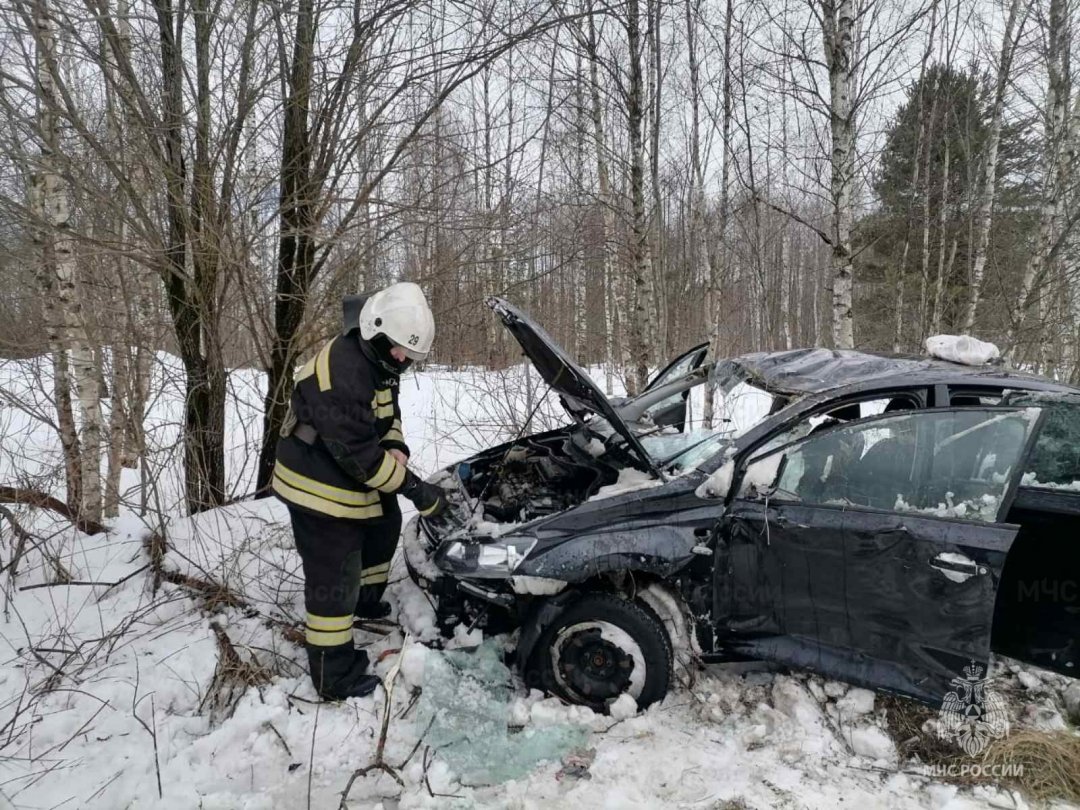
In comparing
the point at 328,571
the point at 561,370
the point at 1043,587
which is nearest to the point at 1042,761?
the point at 1043,587

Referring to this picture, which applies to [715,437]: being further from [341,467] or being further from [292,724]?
[292,724]

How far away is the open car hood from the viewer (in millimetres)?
2871

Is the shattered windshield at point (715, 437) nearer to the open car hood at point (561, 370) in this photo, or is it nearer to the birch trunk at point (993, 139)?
the open car hood at point (561, 370)

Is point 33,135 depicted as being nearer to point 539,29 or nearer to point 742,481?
point 539,29

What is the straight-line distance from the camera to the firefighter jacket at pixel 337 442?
2717 mm

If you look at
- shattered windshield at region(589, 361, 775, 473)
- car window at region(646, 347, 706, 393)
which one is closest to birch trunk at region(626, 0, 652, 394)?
car window at region(646, 347, 706, 393)

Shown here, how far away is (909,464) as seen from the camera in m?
2.60

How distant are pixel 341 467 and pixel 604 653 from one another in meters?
1.54

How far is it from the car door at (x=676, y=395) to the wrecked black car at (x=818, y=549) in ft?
4.50

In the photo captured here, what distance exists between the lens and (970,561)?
239cm

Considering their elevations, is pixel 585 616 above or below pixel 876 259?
below

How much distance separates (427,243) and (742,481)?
368 cm

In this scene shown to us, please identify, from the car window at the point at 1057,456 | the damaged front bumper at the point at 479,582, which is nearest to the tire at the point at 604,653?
the damaged front bumper at the point at 479,582

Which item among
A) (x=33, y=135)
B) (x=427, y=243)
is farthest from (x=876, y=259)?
(x=33, y=135)
